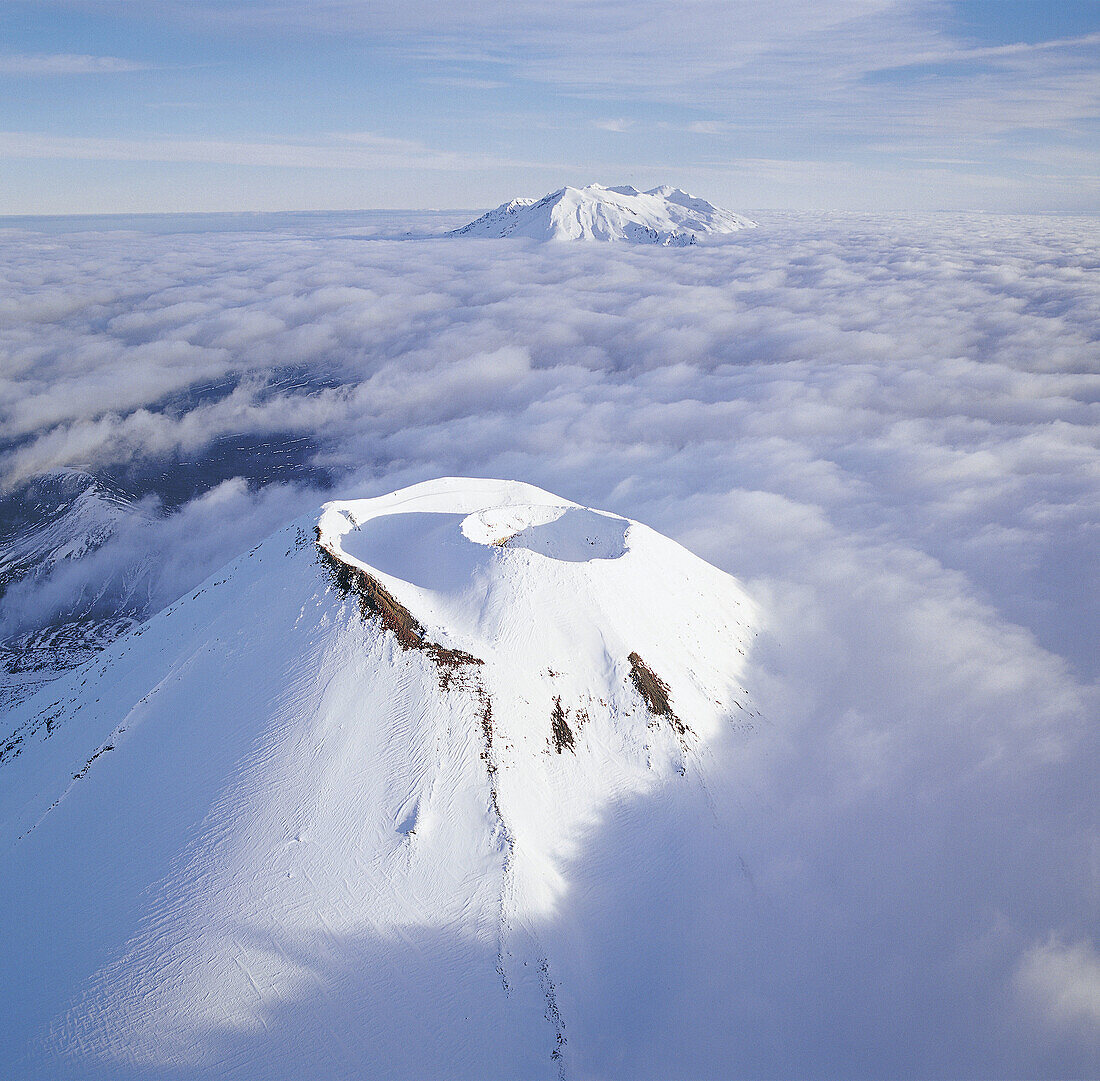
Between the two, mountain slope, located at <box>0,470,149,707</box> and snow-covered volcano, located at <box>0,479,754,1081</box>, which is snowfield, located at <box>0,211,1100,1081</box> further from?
mountain slope, located at <box>0,470,149,707</box>

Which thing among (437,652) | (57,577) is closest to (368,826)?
(437,652)

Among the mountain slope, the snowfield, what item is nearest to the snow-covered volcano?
the snowfield

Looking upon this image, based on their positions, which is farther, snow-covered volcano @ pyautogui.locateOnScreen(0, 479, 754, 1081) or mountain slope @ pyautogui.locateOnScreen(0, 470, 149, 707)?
mountain slope @ pyautogui.locateOnScreen(0, 470, 149, 707)

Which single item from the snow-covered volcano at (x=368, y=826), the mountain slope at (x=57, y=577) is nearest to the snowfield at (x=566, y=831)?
the snow-covered volcano at (x=368, y=826)

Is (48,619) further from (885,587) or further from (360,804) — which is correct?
(885,587)

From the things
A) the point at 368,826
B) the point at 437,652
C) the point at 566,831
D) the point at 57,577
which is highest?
the point at 437,652

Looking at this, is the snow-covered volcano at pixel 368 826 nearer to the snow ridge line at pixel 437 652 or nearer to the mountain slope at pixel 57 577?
the snow ridge line at pixel 437 652

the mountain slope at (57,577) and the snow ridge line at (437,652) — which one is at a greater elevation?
the snow ridge line at (437,652)

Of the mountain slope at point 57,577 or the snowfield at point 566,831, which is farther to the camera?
the mountain slope at point 57,577

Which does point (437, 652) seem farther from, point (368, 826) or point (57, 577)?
point (57, 577)
